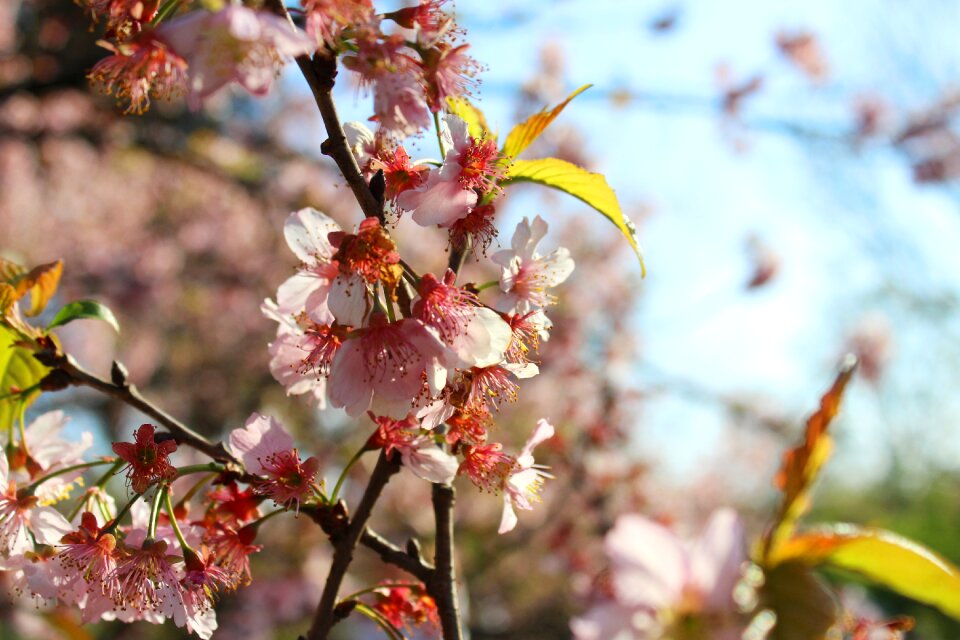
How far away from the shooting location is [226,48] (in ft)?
1.91

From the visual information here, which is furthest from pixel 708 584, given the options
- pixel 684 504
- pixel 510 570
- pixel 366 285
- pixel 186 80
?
pixel 684 504

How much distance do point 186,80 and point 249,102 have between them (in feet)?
24.5

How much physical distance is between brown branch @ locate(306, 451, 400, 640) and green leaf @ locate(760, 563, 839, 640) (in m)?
0.35

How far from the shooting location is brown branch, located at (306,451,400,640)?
2.46 feet

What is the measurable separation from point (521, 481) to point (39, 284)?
Result: 574 millimetres

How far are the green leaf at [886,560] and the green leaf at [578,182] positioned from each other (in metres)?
0.28

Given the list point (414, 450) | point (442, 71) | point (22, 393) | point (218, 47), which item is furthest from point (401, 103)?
point (22, 393)

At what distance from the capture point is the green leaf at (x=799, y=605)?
0.56 metres

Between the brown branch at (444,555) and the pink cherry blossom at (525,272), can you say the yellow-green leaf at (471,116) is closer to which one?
the pink cherry blossom at (525,272)

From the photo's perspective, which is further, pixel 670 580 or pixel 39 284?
pixel 39 284

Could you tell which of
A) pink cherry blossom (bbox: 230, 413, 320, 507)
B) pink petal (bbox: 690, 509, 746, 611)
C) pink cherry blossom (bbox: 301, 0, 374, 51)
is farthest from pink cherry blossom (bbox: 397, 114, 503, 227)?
pink petal (bbox: 690, 509, 746, 611)

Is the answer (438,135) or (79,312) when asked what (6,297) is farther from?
(438,135)

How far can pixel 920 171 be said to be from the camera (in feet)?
20.4

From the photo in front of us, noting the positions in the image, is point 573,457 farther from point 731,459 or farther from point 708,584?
point 731,459
